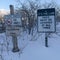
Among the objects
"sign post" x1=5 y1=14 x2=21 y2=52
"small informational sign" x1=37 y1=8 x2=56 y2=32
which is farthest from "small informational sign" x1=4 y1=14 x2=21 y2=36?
"small informational sign" x1=37 y1=8 x2=56 y2=32

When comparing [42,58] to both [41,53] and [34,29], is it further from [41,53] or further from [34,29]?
[34,29]

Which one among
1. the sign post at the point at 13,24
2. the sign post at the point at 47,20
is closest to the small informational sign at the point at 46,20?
the sign post at the point at 47,20

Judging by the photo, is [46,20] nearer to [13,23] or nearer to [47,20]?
[47,20]

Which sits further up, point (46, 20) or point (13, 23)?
point (46, 20)

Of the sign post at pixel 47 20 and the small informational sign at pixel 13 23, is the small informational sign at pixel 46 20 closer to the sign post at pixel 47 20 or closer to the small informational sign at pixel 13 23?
the sign post at pixel 47 20

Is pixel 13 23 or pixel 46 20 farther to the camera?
pixel 46 20

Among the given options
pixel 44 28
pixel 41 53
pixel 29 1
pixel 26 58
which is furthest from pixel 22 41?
pixel 29 1

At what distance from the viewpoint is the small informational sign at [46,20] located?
10560mm

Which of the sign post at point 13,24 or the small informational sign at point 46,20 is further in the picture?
the small informational sign at point 46,20

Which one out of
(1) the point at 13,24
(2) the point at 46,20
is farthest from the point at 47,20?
(1) the point at 13,24

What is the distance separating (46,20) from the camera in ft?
35.0

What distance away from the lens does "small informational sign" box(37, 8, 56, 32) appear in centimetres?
1056

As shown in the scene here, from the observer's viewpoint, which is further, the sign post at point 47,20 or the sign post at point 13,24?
the sign post at point 47,20

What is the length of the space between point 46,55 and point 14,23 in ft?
6.94
